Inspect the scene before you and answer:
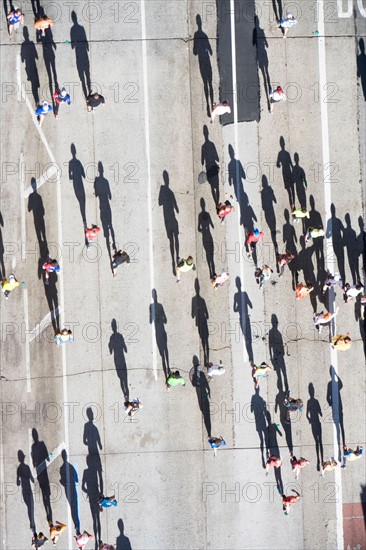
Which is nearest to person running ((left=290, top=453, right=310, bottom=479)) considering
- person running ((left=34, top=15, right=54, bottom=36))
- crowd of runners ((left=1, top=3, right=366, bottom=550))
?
crowd of runners ((left=1, top=3, right=366, bottom=550))

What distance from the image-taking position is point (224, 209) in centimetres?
1659

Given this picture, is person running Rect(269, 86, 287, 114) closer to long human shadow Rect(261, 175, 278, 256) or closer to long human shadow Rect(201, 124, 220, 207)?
long human shadow Rect(201, 124, 220, 207)

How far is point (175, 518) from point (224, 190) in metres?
10.4

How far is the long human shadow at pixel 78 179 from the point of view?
16.9 meters

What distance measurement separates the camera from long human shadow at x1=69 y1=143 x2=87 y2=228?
16.9 metres

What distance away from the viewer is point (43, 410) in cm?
1678

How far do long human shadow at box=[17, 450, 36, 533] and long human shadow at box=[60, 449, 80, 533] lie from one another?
103 centimetres

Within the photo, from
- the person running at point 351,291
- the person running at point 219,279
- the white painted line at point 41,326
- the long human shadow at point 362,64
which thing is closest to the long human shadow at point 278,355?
the person running at point 219,279

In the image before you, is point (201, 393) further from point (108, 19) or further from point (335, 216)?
point (108, 19)

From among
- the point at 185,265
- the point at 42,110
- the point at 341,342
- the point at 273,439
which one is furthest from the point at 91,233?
the point at 273,439

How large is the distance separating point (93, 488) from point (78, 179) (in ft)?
31.8

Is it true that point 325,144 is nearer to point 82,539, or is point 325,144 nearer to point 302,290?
point 302,290

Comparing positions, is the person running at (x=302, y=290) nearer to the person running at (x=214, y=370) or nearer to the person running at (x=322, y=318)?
the person running at (x=322, y=318)

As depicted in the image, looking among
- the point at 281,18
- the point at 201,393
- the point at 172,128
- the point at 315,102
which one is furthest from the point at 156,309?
the point at 281,18
